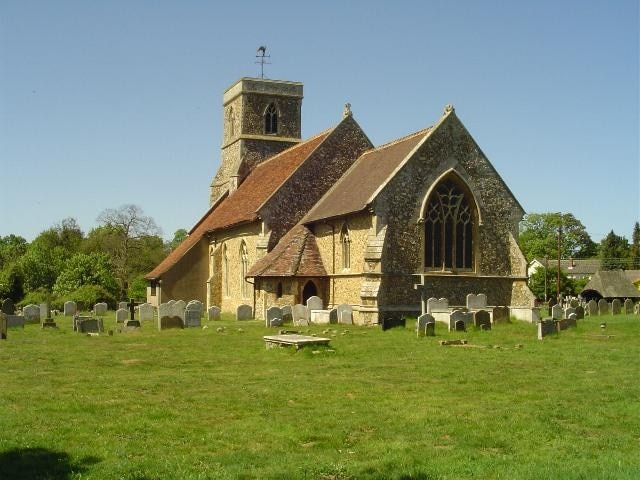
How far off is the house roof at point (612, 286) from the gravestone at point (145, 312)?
38.4 meters

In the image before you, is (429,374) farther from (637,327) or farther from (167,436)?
(637,327)

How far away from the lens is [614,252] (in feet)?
368

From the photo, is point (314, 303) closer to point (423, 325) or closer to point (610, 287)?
point (423, 325)

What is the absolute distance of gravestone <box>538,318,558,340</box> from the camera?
854 inches

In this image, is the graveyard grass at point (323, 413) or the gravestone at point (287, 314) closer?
the graveyard grass at point (323, 413)

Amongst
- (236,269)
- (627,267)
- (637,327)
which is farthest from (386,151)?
(627,267)

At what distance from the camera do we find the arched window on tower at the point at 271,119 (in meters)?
47.5

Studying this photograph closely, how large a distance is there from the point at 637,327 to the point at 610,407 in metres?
15.7

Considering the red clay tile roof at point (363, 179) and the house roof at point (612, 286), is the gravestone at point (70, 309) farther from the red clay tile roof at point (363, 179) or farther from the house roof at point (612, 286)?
the house roof at point (612, 286)

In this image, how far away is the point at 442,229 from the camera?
30250mm

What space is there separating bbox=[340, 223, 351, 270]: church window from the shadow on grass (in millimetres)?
22490

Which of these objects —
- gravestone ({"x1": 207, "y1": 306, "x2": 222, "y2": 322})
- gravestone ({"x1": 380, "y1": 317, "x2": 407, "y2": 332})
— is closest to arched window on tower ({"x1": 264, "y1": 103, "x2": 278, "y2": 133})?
gravestone ({"x1": 207, "y1": 306, "x2": 222, "y2": 322})

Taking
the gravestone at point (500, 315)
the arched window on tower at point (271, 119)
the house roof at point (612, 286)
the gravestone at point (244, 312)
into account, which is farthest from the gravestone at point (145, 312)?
the house roof at point (612, 286)

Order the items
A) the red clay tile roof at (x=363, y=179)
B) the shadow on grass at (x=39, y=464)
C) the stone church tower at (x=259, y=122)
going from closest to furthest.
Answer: the shadow on grass at (x=39, y=464) < the red clay tile roof at (x=363, y=179) < the stone church tower at (x=259, y=122)
